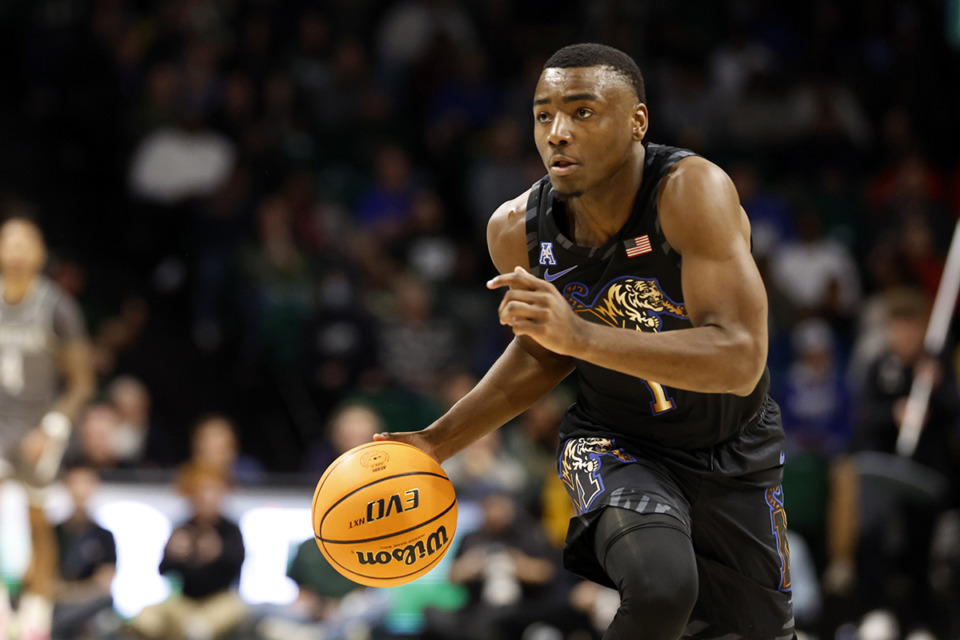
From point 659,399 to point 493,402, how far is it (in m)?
0.57

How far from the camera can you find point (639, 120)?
136 inches

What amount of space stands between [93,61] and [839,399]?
7224 millimetres

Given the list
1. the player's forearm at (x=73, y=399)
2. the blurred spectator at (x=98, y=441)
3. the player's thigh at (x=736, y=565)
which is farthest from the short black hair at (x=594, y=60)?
the blurred spectator at (x=98, y=441)

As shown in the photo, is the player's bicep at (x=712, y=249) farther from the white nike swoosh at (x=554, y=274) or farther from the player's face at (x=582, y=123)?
the white nike swoosh at (x=554, y=274)

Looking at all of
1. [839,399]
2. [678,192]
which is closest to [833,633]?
[839,399]

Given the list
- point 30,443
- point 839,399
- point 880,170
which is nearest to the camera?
point 30,443

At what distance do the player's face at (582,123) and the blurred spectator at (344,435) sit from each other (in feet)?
14.4

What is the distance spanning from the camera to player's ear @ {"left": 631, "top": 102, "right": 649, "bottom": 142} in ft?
11.3

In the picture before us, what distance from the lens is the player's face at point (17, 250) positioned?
7.20m

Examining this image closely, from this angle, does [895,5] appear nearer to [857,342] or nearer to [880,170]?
[880,170]

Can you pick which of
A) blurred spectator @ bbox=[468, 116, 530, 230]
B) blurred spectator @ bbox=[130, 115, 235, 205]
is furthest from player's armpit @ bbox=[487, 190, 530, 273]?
blurred spectator @ bbox=[130, 115, 235, 205]

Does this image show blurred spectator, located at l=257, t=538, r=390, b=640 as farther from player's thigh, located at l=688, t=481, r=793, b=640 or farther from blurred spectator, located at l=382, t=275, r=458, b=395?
player's thigh, located at l=688, t=481, r=793, b=640

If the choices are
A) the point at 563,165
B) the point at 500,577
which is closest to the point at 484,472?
the point at 500,577

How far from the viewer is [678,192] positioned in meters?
3.30
